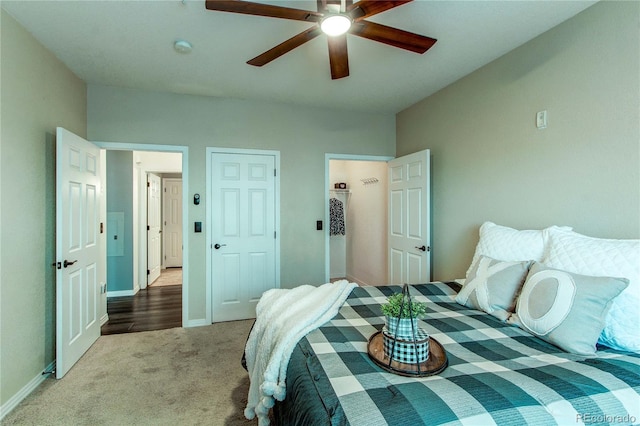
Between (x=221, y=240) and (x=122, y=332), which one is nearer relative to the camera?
(x=122, y=332)

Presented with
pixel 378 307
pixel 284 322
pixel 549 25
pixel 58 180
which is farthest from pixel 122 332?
pixel 549 25

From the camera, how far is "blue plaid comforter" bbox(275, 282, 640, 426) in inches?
35.1

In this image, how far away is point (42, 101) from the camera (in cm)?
235

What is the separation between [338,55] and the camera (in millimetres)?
1893

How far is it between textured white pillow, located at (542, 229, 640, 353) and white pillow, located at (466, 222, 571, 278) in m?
0.15

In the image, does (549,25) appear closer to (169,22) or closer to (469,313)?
(469,313)

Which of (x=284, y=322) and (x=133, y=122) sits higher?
(x=133, y=122)

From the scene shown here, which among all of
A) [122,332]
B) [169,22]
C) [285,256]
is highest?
[169,22]

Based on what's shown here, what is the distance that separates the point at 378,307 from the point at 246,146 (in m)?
2.51

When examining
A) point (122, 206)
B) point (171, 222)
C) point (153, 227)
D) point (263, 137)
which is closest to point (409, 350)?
point (263, 137)

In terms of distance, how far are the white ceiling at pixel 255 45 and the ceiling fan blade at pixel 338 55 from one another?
34 centimetres

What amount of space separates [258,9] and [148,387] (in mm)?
2527

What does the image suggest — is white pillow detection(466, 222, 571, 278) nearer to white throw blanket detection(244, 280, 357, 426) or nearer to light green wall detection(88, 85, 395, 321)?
white throw blanket detection(244, 280, 357, 426)

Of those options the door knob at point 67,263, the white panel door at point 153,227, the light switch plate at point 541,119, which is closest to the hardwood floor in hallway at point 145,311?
the white panel door at point 153,227
